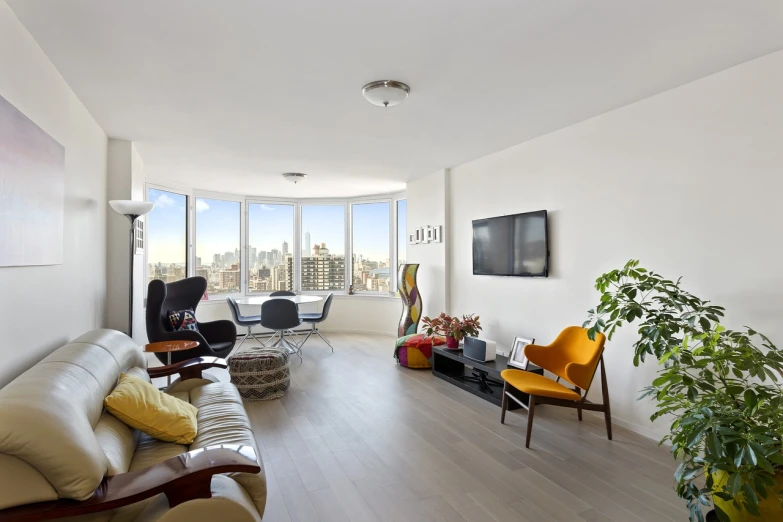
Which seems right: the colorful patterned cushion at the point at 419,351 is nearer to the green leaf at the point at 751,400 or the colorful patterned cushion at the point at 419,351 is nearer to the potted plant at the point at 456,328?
the potted plant at the point at 456,328

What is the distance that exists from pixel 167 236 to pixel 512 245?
16.9 ft

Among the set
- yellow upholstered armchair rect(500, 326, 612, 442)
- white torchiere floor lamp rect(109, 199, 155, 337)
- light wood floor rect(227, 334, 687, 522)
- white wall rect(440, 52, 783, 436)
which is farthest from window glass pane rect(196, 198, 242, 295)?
yellow upholstered armchair rect(500, 326, 612, 442)

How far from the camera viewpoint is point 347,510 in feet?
7.62

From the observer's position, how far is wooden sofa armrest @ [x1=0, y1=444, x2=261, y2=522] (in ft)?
4.30

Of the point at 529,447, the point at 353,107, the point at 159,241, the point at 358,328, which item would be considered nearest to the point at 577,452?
the point at 529,447

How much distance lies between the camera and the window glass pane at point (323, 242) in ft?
26.9

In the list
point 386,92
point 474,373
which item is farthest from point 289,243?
point 386,92

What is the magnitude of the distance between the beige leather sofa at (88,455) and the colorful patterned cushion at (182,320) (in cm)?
243

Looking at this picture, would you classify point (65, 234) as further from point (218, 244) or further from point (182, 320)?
point (218, 244)

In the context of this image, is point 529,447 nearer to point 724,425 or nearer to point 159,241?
point 724,425

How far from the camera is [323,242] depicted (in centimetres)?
821

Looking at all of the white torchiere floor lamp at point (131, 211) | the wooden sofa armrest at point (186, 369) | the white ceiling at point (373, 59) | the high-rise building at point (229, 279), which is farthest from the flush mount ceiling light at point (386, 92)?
the high-rise building at point (229, 279)

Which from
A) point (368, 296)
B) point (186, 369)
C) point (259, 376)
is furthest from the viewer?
point (368, 296)

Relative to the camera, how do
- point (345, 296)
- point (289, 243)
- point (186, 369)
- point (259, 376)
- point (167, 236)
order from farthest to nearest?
point (289, 243)
point (345, 296)
point (167, 236)
point (259, 376)
point (186, 369)
